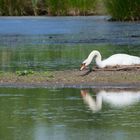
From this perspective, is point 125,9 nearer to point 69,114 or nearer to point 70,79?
point 70,79

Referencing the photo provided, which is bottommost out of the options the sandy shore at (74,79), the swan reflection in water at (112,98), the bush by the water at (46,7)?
the bush by the water at (46,7)

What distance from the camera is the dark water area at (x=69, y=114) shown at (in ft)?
37.9

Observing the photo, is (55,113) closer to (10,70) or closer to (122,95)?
(122,95)

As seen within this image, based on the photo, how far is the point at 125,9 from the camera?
160 ft

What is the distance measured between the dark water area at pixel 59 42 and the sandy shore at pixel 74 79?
2.45 meters

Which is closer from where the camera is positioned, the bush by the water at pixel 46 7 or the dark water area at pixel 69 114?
the dark water area at pixel 69 114

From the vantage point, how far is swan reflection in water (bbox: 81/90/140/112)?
47.1 feet

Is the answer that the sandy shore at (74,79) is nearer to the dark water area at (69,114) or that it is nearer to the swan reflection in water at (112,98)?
the dark water area at (69,114)

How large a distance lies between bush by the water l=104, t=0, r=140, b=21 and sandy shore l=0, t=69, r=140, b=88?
97.5 feet

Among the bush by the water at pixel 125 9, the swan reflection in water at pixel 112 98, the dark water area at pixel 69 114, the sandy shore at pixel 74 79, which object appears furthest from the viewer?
the bush by the water at pixel 125 9

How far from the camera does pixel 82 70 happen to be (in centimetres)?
1956

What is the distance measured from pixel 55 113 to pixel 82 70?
6.10m

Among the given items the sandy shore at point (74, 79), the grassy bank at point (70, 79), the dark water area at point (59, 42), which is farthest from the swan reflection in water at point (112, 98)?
the dark water area at point (59, 42)

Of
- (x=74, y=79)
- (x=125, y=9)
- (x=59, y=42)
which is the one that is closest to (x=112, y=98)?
(x=74, y=79)
